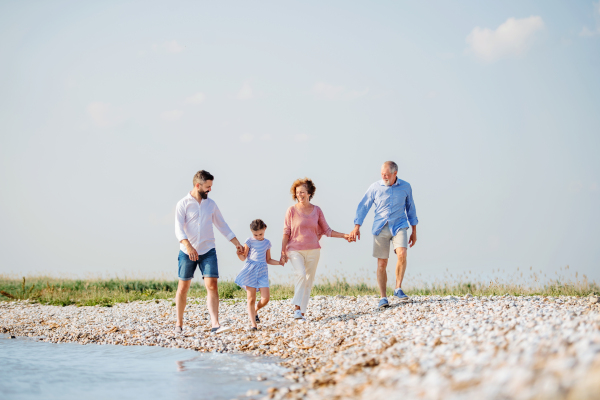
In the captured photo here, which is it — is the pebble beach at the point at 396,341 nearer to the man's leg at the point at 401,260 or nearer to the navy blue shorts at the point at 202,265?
the man's leg at the point at 401,260

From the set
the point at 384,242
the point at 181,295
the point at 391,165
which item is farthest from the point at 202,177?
the point at 384,242

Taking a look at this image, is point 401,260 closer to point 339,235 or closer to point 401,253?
point 401,253

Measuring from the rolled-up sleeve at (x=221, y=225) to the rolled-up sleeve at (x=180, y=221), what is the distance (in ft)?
1.76

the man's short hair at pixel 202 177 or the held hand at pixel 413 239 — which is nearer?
the man's short hair at pixel 202 177

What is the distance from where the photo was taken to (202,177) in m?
7.92

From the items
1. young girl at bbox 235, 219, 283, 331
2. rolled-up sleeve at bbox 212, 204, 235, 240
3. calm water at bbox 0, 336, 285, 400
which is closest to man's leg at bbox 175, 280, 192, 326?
calm water at bbox 0, 336, 285, 400

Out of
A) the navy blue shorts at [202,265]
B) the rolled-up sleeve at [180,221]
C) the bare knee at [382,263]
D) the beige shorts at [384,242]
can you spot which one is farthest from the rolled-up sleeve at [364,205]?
the rolled-up sleeve at [180,221]

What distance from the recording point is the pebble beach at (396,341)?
11.1ft

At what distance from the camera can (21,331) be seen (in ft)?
35.3

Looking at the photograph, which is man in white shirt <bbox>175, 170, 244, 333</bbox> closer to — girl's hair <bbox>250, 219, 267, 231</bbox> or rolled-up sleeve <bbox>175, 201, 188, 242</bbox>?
rolled-up sleeve <bbox>175, 201, 188, 242</bbox>

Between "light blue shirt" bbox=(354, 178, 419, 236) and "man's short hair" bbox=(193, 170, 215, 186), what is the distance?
283 centimetres

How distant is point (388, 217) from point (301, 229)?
1.63 meters

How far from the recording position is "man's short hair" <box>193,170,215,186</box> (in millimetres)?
7918

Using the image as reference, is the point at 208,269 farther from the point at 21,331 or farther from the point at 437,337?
the point at 21,331
